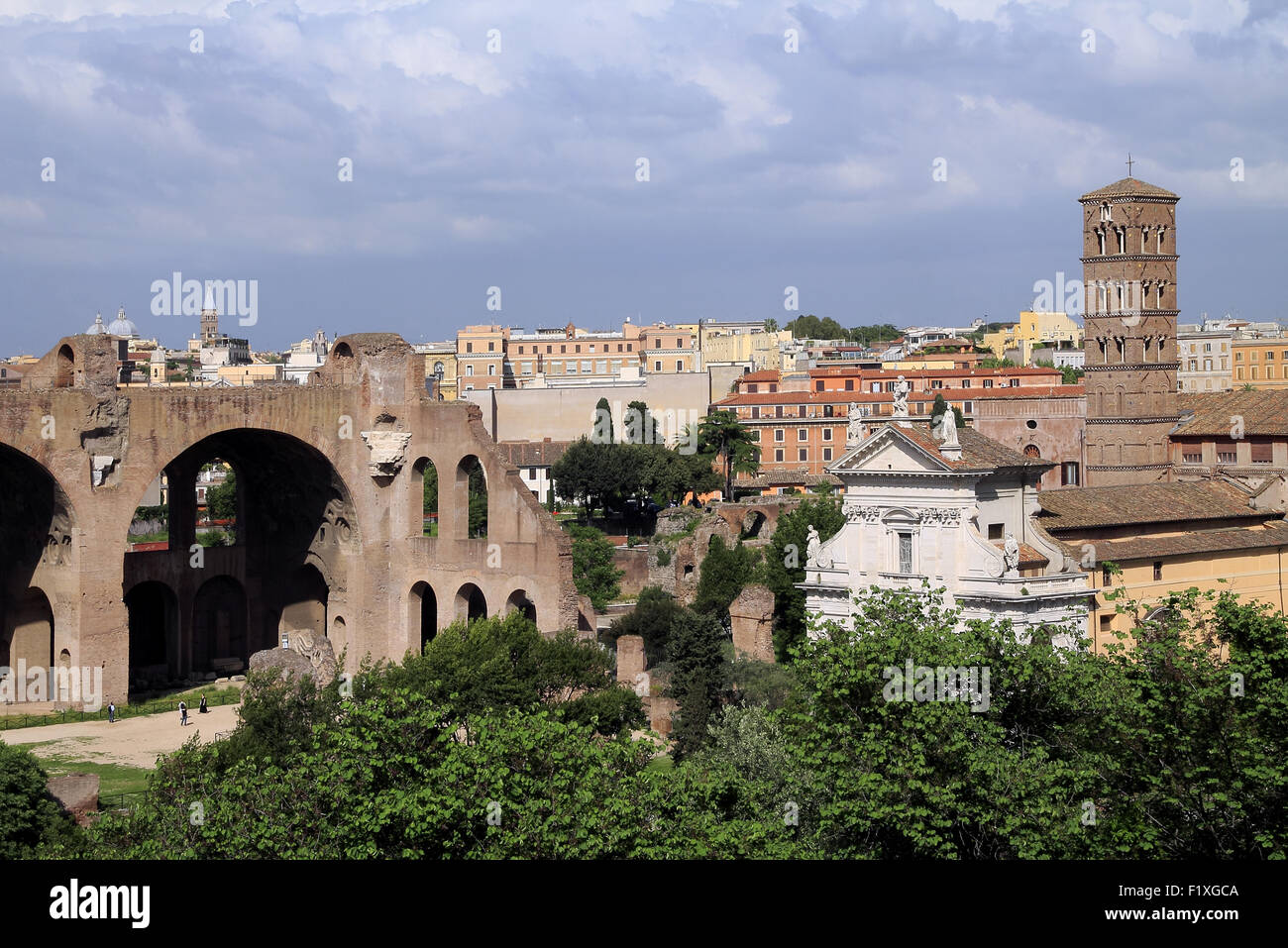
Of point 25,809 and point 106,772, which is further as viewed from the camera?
point 106,772

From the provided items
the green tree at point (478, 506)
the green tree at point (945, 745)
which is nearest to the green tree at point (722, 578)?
the green tree at point (478, 506)

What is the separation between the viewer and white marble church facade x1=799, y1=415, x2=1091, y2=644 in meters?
34.3

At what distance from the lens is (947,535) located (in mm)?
35219

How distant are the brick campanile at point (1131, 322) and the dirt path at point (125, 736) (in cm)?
2825

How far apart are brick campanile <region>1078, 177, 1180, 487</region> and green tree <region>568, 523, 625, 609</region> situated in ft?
59.1

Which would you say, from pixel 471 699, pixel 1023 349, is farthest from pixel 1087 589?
pixel 1023 349

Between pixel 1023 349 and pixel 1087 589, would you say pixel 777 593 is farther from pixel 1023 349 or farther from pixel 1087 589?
pixel 1023 349

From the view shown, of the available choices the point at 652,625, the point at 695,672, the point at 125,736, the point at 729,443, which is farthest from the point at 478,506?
the point at 695,672

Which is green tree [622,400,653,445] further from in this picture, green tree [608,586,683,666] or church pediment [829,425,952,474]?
church pediment [829,425,952,474]

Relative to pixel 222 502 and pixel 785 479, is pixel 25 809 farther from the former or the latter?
pixel 222 502

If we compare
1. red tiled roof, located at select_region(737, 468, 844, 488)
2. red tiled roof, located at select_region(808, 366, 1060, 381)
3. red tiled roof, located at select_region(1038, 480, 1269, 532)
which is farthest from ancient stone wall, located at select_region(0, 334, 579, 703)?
red tiled roof, located at select_region(808, 366, 1060, 381)

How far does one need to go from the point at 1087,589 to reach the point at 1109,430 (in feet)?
60.4

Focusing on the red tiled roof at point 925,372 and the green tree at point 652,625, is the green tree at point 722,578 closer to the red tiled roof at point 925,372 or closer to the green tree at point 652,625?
→ the green tree at point 652,625

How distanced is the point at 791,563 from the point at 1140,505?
41.4 ft
